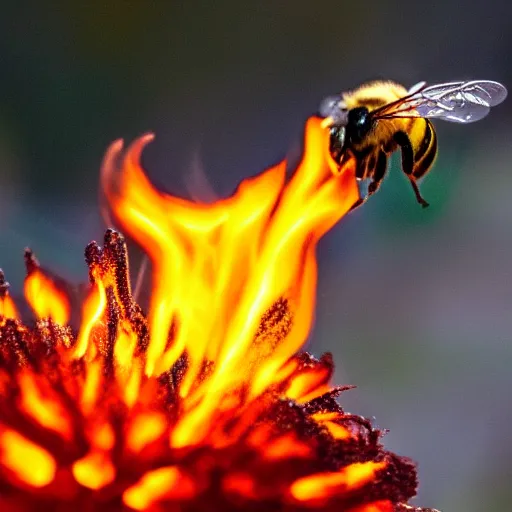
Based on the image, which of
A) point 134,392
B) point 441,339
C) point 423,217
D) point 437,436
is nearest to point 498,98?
point 423,217

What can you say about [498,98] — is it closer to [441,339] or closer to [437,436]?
[441,339]

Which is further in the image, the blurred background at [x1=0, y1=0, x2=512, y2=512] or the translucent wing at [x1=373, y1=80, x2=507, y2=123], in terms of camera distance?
the blurred background at [x1=0, y1=0, x2=512, y2=512]

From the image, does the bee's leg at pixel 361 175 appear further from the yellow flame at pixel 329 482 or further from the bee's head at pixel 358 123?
the yellow flame at pixel 329 482

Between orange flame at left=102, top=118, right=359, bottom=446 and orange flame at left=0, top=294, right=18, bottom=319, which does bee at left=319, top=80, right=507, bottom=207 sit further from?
orange flame at left=0, top=294, right=18, bottom=319

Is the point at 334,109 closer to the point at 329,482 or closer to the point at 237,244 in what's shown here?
the point at 237,244

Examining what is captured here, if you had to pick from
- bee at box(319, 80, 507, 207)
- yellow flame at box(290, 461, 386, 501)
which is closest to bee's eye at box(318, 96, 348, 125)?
bee at box(319, 80, 507, 207)

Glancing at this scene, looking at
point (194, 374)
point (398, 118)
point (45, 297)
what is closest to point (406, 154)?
point (398, 118)

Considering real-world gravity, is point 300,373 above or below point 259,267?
below
